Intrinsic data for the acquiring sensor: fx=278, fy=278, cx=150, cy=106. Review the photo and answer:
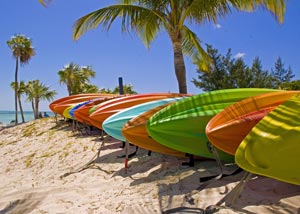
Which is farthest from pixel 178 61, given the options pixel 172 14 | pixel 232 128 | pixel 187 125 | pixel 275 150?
pixel 275 150

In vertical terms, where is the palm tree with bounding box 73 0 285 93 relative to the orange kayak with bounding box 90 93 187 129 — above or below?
above

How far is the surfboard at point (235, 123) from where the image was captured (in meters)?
2.91

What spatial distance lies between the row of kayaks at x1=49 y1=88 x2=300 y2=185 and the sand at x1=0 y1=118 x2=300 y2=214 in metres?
0.38

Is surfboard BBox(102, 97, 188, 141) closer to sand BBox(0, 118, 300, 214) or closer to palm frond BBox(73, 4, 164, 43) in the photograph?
sand BBox(0, 118, 300, 214)

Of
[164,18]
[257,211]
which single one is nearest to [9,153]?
[164,18]

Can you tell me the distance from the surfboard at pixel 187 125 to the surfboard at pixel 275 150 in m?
1.14

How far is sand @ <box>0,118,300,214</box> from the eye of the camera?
2.60m

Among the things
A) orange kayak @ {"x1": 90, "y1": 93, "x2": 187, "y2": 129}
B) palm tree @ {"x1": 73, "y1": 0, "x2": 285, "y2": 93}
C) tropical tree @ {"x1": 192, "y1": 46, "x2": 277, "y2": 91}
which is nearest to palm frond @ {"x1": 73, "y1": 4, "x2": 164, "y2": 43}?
palm tree @ {"x1": 73, "y1": 0, "x2": 285, "y2": 93}

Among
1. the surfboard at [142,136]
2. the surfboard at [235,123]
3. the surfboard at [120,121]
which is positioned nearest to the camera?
the surfboard at [235,123]

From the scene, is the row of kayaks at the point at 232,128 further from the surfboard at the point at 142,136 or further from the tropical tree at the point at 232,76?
the tropical tree at the point at 232,76

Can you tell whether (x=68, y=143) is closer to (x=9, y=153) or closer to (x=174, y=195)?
(x=9, y=153)

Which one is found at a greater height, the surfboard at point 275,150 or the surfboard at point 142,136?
the surfboard at point 275,150

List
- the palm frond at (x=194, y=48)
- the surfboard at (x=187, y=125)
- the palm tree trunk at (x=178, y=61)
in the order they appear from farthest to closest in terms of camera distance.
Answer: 1. the palm frond at (x=194, y=48)
2. the palm tree trunk at (x=178, y=61)
3. the surfboard at (x=187, y=125)

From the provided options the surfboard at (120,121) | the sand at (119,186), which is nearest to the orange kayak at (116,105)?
the sand at (119,186)
